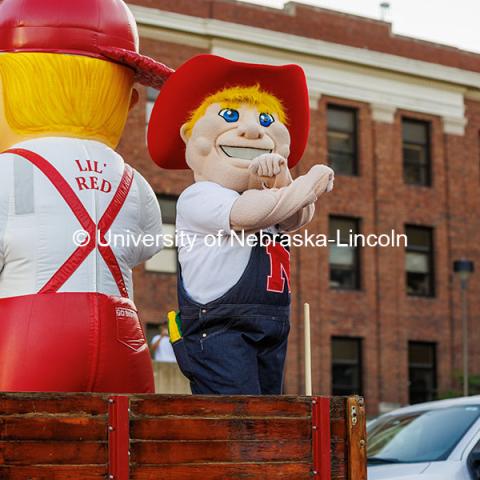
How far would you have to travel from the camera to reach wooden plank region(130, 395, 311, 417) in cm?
399

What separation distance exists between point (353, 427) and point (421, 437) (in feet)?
12.7

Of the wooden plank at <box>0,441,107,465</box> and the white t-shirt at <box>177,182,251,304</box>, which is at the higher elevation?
the white t-shirt at <box>177,182,251,304</box>

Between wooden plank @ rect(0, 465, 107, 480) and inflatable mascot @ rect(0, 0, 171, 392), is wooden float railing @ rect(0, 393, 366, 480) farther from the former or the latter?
inflatable mascot @ rect(0, 0, 171, 392)

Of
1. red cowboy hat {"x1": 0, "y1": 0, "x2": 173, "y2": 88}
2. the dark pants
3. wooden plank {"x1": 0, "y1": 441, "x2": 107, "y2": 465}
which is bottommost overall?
wooden plank {"x1": 0, "y1": 441, "x2": 107, "y2": 465}

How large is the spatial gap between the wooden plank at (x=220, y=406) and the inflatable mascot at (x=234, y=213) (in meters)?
0.60

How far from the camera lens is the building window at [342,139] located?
86.0ft

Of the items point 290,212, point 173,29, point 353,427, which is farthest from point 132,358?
point 173,29

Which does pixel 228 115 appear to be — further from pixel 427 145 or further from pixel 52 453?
pixel 427 145

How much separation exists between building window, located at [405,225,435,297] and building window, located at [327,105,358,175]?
2.14 m

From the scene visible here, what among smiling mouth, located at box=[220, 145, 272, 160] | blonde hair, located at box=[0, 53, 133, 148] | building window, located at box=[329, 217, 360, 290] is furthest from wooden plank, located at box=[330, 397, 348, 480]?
building window, located at box=[329, 217, 360, 290]

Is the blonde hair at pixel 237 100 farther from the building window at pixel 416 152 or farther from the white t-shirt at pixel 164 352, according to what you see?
the building window at pixel 416 152

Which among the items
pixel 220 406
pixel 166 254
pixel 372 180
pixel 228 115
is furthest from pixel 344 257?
pixel 220 406

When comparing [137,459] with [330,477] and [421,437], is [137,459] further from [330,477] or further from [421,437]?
[421,437]

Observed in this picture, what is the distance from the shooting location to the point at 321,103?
25812 millimetres
